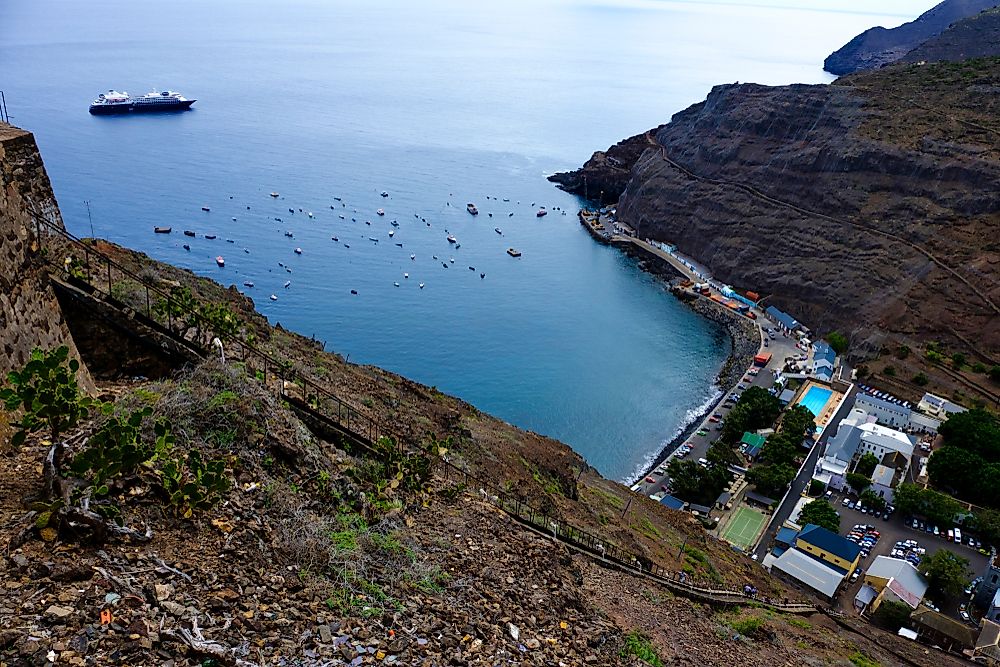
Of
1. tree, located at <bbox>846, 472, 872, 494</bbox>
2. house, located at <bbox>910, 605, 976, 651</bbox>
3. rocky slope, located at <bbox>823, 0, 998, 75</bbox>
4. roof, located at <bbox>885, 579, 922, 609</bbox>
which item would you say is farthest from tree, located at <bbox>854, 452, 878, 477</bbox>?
rocky slope, located at <bbox>823, 0, 998, 75</bbox>

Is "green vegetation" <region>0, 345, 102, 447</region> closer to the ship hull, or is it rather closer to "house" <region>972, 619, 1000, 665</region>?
"house" <region>972, 619, 1000, 665</region>

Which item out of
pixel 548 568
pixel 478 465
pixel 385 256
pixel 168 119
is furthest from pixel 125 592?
pixel 168 119

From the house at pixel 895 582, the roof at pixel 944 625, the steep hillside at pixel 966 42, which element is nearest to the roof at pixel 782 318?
the house at pixel 895 582

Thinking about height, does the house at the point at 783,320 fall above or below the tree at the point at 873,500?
above

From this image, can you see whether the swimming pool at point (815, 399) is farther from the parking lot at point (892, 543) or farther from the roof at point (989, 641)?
the roof at point (989, 641)

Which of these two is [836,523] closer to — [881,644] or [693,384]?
[881,644]

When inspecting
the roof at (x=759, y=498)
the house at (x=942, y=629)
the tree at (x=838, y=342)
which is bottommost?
the roof at (x=759, y=498)
